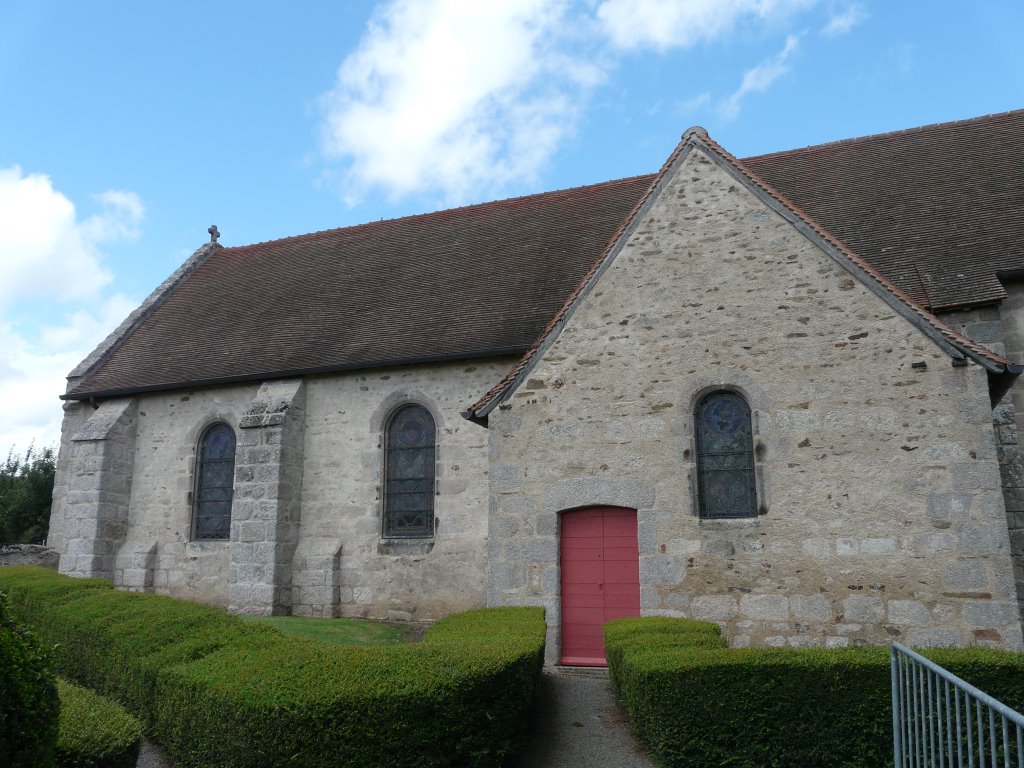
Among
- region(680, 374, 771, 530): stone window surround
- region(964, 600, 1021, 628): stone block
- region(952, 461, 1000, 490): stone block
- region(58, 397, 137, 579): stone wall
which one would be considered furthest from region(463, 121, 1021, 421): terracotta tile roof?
region(58, 397, 137, 579): stone wall

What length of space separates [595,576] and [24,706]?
7232 millimetres

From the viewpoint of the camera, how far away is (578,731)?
743cm

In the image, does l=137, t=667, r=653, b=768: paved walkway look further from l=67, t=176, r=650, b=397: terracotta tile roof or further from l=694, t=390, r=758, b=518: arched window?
l=67, t=176, r=650, b=397: terracotta tile roof

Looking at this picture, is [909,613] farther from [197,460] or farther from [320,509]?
[197,460]

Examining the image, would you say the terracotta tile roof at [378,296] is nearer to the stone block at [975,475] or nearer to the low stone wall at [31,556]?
the low stone wall at [31,556]

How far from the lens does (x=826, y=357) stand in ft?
32.2

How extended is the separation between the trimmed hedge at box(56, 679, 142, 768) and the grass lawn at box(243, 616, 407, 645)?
5.67m

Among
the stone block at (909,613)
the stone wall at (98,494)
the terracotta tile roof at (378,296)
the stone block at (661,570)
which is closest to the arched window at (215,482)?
the terracotta tile roof at (378,296)

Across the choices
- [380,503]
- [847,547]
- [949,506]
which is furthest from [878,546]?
[380,503]

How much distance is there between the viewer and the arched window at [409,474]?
13289mm

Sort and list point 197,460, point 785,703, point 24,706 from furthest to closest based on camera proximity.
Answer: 1. point 197,460
2. point 785,703
3. point 24,706

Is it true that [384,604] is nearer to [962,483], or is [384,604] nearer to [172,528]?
[172,528]

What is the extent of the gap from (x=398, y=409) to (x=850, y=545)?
7622mm

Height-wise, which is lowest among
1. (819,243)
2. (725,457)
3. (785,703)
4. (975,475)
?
(785,703)
